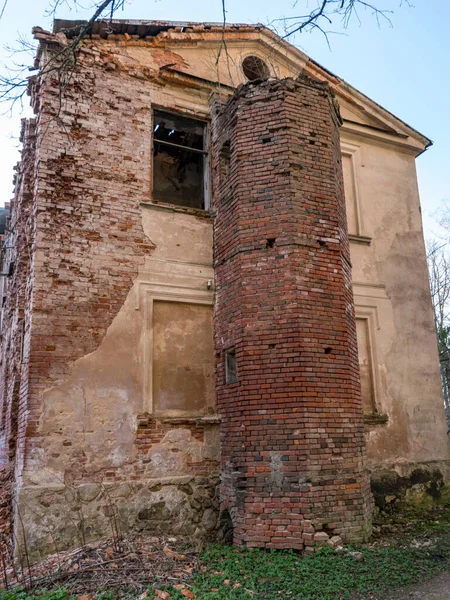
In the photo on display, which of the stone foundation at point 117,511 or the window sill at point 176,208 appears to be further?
the window sill at point 176,208

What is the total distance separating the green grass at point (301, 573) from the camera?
514 centimetres

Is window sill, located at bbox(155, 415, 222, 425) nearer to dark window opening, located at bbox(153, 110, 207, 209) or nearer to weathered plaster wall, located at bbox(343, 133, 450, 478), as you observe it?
weathered plaster wall, located at bbox(343, 133, 450, 478)

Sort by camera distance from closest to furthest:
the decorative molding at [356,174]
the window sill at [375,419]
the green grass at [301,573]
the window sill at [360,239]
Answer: the green grass at [301,573], the window sill at [375,419], the window sill at [360,239], the decorative molding at [356,174]

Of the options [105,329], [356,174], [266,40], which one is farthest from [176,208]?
[266,40]

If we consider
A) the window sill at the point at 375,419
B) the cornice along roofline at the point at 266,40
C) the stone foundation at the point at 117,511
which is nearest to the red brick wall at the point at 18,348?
the stone foundation at the point at 117,511

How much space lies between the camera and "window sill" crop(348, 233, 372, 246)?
1012 cm

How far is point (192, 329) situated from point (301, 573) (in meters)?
3.89

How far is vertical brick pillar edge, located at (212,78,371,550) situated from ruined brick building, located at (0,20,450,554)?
3cm

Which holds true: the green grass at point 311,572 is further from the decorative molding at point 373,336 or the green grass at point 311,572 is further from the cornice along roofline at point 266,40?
the cornice along roofline at point 266,40

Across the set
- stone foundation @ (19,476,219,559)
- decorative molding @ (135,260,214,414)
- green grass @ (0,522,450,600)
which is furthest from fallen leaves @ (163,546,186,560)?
decorative molding @ (135,260,214,414)

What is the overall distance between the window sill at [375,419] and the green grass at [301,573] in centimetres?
261

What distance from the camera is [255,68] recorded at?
10.5 m

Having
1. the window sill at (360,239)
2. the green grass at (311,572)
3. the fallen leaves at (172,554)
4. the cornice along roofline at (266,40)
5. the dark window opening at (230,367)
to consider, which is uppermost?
the cornice along roofline at (266,40)

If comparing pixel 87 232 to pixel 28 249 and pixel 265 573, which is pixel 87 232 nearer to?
pixel 28 249
